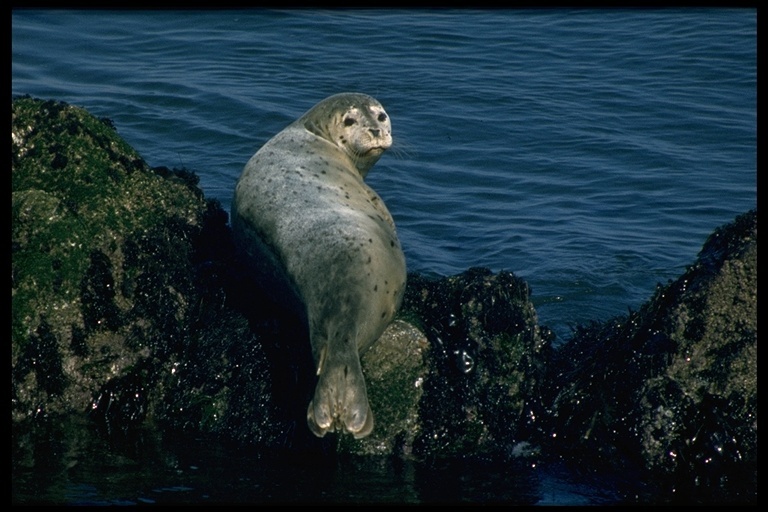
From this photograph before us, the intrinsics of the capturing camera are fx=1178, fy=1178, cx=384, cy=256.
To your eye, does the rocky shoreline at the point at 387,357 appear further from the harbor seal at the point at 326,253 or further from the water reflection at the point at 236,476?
the harbor seal at the point at 326,253

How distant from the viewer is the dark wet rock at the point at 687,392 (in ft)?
19.5

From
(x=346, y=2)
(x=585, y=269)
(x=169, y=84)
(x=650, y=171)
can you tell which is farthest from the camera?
(x=346, y=2)

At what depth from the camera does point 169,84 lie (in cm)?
1452

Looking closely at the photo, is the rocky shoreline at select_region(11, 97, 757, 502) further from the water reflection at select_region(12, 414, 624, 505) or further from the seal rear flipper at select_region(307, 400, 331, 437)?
the seal rear flipper at select_region(307, 400, 331, 437)

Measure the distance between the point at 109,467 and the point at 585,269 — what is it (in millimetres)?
4963

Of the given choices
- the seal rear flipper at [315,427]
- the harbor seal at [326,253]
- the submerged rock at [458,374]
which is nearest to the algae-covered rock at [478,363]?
the submerged rock at [458,374]

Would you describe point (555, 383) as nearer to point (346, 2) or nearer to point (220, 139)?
point (220, 139)

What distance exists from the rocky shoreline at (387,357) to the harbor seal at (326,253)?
0.92ft

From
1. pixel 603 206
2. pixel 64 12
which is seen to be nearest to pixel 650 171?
pixel 603 206

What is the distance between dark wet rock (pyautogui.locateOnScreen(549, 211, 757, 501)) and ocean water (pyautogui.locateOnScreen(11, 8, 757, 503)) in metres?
2.19

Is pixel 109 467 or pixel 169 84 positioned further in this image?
pixel 169 84

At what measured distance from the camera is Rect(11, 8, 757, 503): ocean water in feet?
34.1

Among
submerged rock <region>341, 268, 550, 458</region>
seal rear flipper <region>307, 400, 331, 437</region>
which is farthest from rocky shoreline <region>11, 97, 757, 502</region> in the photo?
seal rear flipper <region>307, 400, 331, 437</region>

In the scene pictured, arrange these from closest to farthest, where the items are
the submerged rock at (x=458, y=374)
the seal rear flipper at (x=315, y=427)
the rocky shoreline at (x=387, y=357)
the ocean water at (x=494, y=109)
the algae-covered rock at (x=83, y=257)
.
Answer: the seal rear flipper at (x=315, y=427)
the rocky shoreline at (x=387, y=357)
the submerged rock at (x=458, y=374)
the algae-covered rock at (x=83, y=257)
the ocean water at (x=494, y=109)
